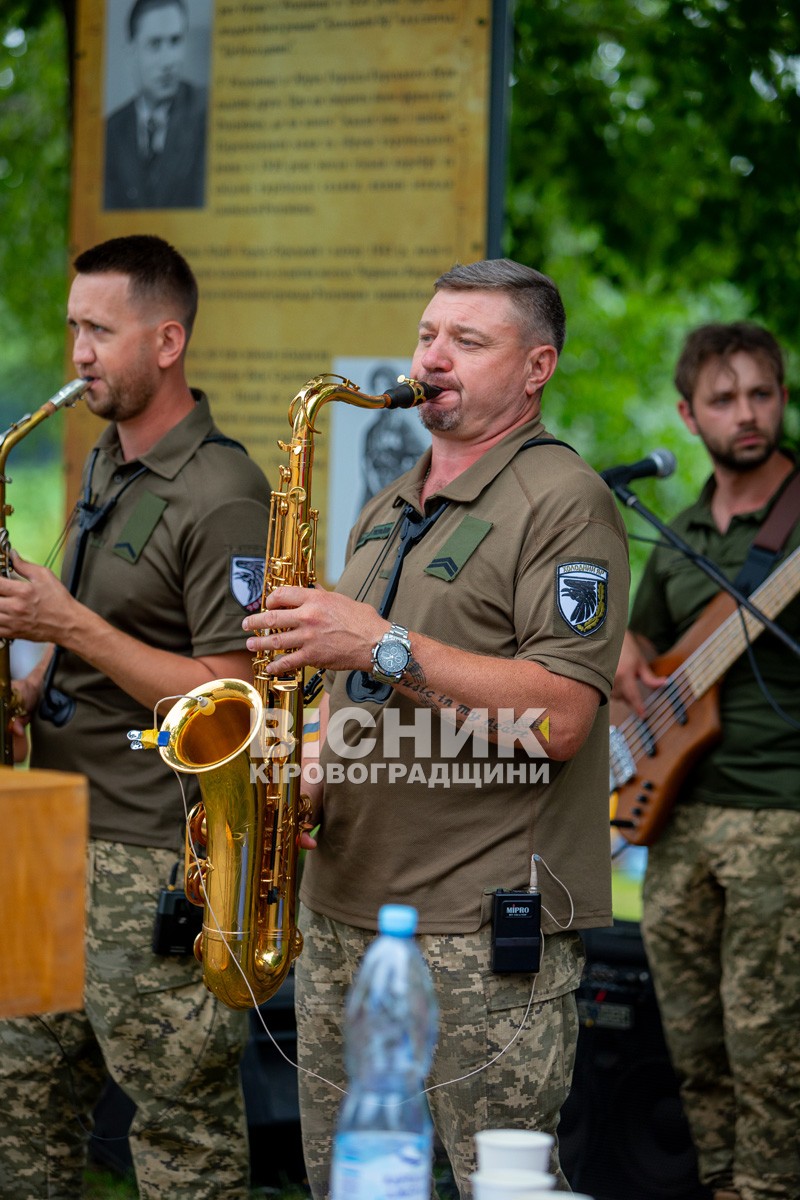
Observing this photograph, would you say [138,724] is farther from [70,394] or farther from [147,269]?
[147,269]

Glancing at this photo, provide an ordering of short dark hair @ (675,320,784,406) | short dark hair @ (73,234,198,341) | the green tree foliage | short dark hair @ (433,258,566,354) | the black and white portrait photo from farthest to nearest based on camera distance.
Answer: the green tree foliage < the black and white portrait photo < short dark hair @ (675,320,784,406) < short dark hair @ (73,234,198,341) < short dark hair @ (433,258,566,354)

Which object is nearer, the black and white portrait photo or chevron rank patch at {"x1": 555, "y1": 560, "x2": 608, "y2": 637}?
chevron rank patch at {"x1": 555, "y1": 560, "x2": 608, "y2": 637}

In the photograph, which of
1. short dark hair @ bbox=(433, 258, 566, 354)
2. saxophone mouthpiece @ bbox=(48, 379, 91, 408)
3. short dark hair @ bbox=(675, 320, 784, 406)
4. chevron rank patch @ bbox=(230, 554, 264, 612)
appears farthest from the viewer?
short dark hair @ bbox=(675, 320, 784, 406)

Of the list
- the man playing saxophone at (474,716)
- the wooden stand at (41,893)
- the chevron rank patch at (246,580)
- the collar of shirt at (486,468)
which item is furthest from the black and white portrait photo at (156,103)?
the wooden stand at (41,893)

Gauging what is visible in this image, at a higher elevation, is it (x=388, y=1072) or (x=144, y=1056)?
(x=388, y=1072)

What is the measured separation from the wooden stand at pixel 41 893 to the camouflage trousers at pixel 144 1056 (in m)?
1.72

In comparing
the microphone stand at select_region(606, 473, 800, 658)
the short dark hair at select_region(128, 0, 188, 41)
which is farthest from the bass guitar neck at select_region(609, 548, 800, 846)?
the short dark hair at select_region(128, 0, 188, 41)

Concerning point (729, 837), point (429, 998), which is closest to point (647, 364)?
point (729, 837)

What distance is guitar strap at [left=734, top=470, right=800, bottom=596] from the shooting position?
4418 millimetres

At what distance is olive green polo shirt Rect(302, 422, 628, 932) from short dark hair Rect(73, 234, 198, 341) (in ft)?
3.76

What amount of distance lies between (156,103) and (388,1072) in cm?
437

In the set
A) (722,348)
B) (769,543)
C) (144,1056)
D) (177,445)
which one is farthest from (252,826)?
(722,348)

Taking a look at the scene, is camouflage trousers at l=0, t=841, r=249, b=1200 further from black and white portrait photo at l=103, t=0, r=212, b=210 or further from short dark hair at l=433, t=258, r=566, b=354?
black and white portrait photo at l=103, t=0, r=212, b=210

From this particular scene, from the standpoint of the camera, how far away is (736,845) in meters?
4.34
